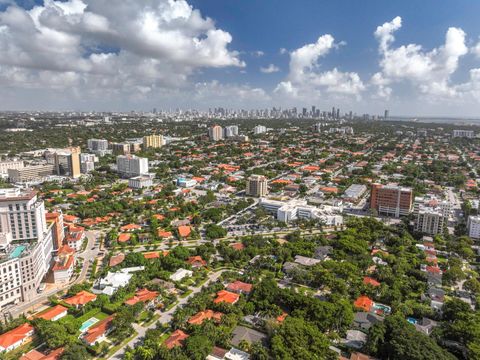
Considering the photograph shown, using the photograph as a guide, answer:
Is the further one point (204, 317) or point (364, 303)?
point (364, 303)

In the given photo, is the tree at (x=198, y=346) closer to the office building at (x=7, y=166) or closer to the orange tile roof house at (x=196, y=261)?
the orange tile roof house at (x=196, y=261)

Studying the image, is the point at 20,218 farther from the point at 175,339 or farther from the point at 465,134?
the point at 465,134

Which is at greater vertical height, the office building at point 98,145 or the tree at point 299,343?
the office building at point 98,145

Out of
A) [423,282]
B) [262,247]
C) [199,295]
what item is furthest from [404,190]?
[199,295]

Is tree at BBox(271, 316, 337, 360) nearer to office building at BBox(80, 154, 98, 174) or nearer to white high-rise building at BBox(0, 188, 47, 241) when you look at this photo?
white high-rise building at BBox(0, 188, 47, 241)

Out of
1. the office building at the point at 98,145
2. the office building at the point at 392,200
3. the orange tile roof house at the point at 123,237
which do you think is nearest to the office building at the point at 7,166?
the office building at the point at 98,145

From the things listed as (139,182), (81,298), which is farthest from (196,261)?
(139,182)

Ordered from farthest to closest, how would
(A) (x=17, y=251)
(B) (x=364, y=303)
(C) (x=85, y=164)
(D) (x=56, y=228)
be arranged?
1. (C) (x=85, y=164)
2. (D) (x=56, y=228)
3. (A) (x=17, y=251)
4. (B) (x=364, y=303)

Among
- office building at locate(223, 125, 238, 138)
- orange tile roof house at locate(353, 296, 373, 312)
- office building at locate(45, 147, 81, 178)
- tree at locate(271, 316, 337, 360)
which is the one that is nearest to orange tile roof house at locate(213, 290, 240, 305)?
tree at locate(271, 316, 337, 360)
